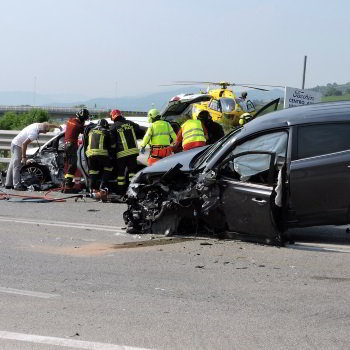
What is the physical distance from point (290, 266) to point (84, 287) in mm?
2237

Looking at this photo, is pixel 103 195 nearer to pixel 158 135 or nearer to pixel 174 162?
pixel 158 135

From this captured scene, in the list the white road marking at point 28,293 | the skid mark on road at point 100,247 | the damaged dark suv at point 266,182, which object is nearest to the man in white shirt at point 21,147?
the damaged dark suv at point 266,182

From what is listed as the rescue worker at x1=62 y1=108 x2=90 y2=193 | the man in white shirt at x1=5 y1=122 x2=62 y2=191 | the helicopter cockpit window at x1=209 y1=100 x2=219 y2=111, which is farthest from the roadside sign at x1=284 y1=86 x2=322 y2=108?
the helicopter cockpit window at x1=209 y1=100 x2=219 y2=111

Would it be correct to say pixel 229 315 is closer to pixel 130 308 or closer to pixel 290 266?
pixel 130 308

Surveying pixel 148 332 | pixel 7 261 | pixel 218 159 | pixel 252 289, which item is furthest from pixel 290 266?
pixel 7 261

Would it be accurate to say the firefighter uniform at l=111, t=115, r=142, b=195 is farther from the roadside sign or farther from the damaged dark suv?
the roadside sign

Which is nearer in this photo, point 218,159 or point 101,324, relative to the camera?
point 101,324

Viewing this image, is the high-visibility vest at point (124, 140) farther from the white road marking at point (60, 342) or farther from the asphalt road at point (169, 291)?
the white road marking at point (60, 342)

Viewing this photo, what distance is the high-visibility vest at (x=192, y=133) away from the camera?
1205 centimetres

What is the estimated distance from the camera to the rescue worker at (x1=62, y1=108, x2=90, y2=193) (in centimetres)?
1382

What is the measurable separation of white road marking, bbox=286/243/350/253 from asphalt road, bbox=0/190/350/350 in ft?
0.04

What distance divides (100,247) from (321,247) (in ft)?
8.89

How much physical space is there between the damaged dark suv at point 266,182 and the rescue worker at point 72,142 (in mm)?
4992

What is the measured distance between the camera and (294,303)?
5844mm
